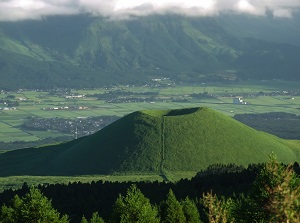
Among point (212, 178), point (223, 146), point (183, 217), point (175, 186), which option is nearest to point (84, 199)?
point (175, 186)

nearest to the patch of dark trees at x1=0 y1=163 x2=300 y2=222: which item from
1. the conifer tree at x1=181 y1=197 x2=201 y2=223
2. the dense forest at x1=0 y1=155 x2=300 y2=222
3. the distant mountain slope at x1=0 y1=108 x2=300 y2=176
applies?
the dense forest at x1=0 y1=155 x2=300 y2=222

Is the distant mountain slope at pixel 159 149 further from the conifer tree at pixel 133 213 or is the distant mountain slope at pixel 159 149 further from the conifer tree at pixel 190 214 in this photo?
the conifer tree at pixel 133 213

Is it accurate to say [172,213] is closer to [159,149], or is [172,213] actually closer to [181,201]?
[181,201]

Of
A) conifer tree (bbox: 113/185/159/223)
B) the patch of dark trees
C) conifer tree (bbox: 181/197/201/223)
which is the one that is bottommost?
the patch of dark trees

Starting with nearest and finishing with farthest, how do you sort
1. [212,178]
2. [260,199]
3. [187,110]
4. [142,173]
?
[260,199]
[212,178]
[142,173]
[187,110]

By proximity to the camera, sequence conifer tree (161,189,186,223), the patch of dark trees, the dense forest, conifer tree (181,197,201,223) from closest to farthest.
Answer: the dense forest → conifer tree (161,189,186,223) → conifer tree (181,197,201,223) → the patch of dark trees

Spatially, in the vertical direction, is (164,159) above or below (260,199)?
below

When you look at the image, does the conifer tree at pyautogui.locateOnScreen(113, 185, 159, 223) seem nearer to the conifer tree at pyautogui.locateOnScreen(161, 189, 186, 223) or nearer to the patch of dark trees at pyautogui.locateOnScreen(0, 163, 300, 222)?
the conifer tree at pyautogui.locateOnScreen(161, 189, 186, 223)

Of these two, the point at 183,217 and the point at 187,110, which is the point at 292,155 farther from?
the point at 183,217

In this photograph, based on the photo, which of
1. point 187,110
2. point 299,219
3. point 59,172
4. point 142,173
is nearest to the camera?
point 299,219
